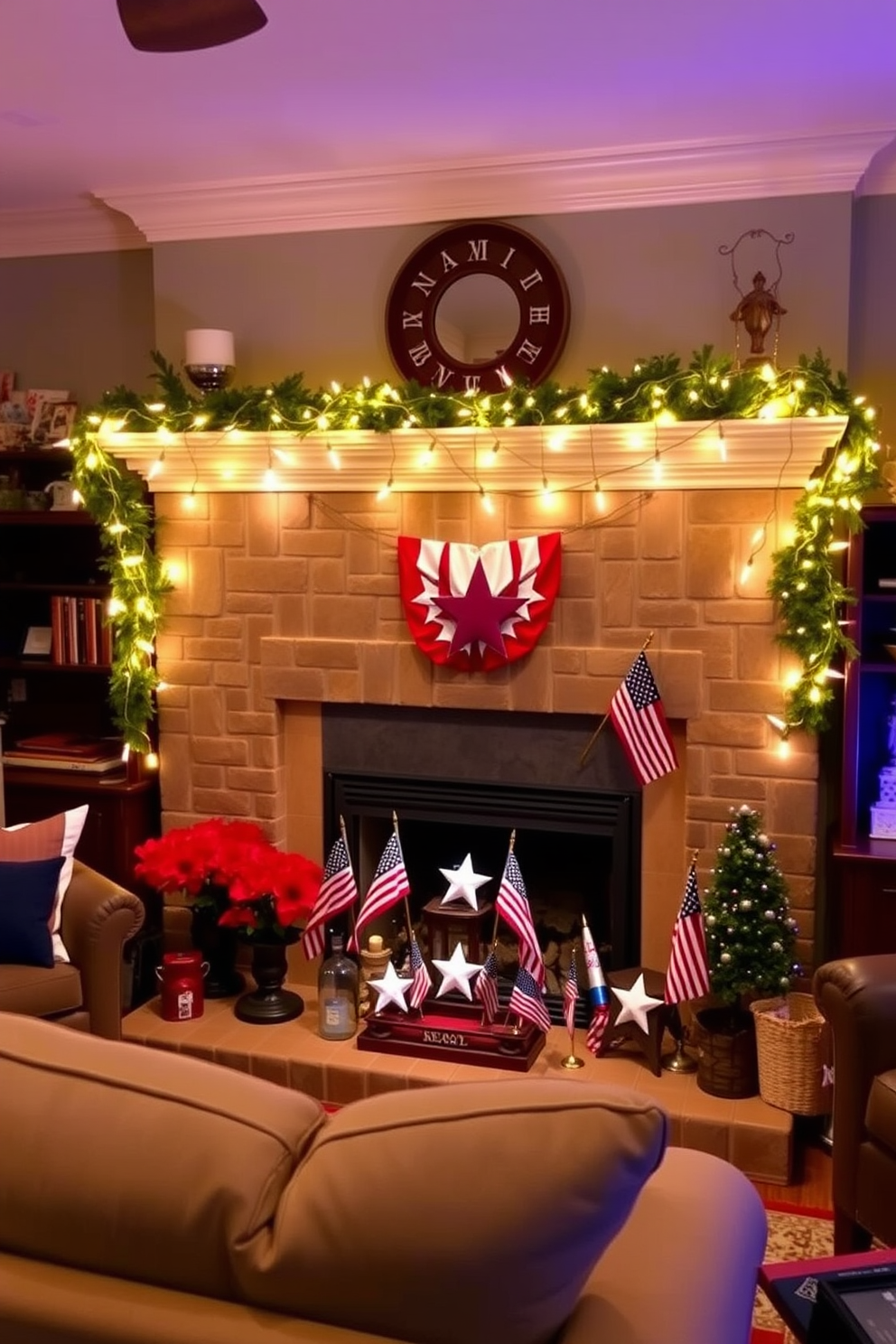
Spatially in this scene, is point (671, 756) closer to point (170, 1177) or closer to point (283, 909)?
point (283, 909)

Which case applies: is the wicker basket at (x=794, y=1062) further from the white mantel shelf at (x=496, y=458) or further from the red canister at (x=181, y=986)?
the red canister at (x=181, y=986)

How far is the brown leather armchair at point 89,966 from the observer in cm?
338

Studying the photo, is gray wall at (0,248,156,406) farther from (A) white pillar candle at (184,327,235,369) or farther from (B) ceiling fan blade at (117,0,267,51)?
(B) ceiling fan blade at (117,0,267,51)

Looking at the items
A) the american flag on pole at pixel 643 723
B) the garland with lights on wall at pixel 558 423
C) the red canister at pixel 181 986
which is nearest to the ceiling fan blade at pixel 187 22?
the garland with lights on wall at pixel 558 423

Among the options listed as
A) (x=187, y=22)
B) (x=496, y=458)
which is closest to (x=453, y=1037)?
(x=496, y=458)

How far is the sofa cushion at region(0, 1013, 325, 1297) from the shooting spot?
1285 mm

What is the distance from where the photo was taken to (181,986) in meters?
4.02

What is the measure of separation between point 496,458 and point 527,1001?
5.25 feet

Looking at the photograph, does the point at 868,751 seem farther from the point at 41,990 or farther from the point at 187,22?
the point at 187,22

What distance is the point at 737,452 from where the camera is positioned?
3.56 metres

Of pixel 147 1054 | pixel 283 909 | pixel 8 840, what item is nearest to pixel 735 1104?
pixel 283 909

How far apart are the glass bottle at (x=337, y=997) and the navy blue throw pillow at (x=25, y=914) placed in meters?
0.86

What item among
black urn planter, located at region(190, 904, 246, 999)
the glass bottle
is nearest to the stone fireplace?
black urn planter, located at region(190, 904, 246, 999)

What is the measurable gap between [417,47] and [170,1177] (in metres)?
2.62
